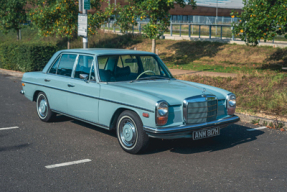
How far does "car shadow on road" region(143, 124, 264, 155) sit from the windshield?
1266mm

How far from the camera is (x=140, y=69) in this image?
22.1 feet

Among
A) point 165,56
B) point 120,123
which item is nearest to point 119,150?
point 120,123

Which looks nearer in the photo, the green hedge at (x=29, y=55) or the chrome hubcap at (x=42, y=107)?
the chrome hubcap at (x=42, y=107)

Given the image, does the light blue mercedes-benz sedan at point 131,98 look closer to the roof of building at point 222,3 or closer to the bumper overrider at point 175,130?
the bumper overrider at point 175,130

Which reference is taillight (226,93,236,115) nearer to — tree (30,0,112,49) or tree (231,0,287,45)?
tree (231,0,287,45)

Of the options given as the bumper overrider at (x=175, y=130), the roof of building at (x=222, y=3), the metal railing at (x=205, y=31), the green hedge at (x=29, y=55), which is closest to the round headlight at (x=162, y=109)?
the bumper overrider at (x=175, y=130)

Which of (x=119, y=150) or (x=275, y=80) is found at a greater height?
(x=275, y=80)

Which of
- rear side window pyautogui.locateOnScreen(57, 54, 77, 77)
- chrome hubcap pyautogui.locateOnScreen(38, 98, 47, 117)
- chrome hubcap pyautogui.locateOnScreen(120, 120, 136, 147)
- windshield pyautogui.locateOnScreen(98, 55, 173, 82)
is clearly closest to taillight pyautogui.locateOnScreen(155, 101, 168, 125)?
chrome hubcap pyautogui.locateOnScreen(120, 120, 136, 147)

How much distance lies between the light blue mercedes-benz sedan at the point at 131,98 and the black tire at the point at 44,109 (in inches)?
0.9

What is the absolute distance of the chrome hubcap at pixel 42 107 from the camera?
25.3 ft

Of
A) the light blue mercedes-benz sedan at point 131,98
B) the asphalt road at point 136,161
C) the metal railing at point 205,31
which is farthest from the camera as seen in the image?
the metal railing at point 205,31

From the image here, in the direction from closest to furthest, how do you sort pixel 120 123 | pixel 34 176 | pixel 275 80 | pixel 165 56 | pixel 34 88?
pixel 34 176, pixel 120 123, pixel 34 88, pixel 275 80, pixel 165 56

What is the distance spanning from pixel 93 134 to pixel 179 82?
1.97 meters

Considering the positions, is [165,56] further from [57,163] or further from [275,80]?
[57,163]
